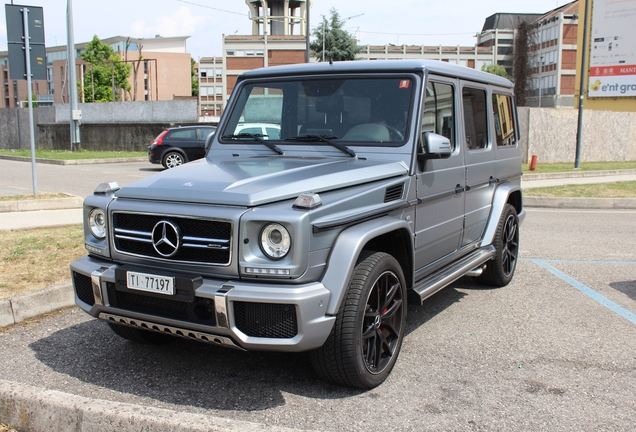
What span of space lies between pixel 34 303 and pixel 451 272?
11.0ft

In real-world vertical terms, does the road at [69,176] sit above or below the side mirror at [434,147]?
below

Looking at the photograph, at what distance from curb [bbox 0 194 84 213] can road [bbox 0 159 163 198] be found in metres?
1.72

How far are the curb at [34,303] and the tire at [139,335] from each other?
0.85 metres

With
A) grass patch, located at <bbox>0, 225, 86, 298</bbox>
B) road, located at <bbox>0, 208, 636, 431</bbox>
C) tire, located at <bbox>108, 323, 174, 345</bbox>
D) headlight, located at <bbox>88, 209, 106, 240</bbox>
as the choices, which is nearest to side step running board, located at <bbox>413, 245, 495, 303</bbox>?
road, located at <bbox>0, 208, 636, 431</bbox>

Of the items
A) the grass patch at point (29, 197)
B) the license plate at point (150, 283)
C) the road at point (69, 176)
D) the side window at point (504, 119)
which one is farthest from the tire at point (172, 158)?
the license plate at point (150, 283)

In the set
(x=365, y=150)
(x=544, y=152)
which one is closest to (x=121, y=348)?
(x=365, y=150)

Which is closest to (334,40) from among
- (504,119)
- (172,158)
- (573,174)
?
(172,158)

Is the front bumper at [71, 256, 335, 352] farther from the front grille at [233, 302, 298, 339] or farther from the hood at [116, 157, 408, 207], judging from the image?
the hood at [116, 157, 408, 207]

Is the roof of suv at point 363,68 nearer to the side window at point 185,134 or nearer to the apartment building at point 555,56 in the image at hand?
the side window at point 185,134

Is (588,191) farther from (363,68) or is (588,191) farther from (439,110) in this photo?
(363,68)

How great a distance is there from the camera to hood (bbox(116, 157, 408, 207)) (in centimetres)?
357

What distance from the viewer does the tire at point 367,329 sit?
143 inches

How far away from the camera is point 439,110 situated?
16.4 feet

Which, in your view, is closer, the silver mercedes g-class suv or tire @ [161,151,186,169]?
the silver mercedes g-class suv
